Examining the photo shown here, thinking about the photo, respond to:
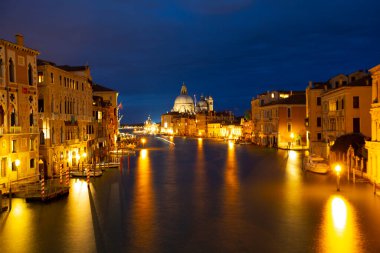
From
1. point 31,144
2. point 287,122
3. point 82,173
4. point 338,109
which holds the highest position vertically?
point 338,109

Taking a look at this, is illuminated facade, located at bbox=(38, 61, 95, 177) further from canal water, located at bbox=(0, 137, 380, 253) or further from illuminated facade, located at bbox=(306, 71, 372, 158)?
illuminated facade, located at bbox=(306, 71, 372, 158)

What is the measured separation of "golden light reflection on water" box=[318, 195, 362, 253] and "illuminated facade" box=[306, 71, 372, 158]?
2059 centimetres

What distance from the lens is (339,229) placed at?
19.5m

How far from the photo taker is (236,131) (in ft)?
486

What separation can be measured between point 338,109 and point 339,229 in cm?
3032

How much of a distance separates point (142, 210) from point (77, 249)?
24.0 ft

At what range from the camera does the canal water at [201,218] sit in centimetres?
1761

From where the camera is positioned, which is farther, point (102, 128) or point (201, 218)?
point (102, 128)

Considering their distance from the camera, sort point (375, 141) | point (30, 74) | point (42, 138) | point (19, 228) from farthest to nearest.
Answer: point (42, 138)
point (30, 74)
point (375, 141)
point (19, 228)

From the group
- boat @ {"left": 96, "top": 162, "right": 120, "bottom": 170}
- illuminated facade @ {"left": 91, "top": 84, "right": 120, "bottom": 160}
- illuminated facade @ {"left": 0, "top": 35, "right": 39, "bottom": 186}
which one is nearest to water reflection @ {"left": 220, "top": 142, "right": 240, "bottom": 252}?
boat @ {"left": 96, "top": 162, "right": 120, "bottom": 170}

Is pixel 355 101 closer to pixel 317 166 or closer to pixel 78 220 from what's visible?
pixel 317 166

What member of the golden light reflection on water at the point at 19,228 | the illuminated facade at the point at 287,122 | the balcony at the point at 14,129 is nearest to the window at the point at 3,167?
the balcony at the point at 14,129

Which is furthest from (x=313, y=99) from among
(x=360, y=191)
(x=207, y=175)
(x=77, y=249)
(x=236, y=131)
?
(x=236, y=131)

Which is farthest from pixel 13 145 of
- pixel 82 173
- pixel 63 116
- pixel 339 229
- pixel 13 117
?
pixel 339 229
